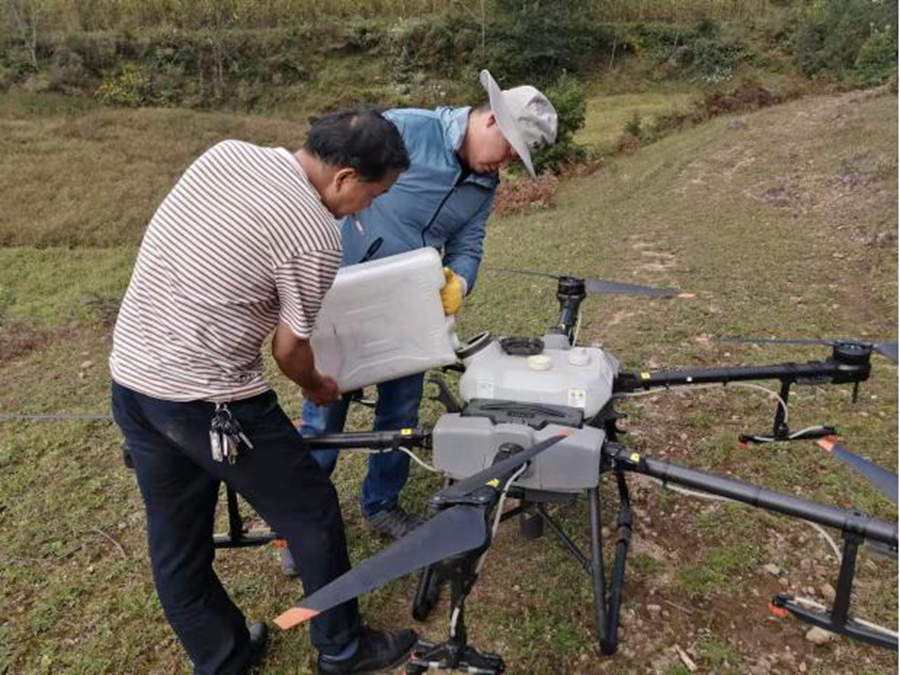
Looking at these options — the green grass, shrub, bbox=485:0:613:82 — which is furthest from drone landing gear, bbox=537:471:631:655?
shrub, bbox=485:0:613:82

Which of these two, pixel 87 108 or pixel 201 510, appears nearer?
pixel 201 510

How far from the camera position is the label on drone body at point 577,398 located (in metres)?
2.28

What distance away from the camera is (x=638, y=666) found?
2.43 metres

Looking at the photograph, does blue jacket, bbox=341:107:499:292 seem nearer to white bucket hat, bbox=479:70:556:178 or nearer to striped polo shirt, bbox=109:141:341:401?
white bucket hat, bbox=479:70:556:178

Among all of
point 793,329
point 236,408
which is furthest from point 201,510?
point 793,329

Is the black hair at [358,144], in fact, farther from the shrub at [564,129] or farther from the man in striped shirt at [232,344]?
the shrub at [564,129]

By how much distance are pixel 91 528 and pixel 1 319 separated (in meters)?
6.05

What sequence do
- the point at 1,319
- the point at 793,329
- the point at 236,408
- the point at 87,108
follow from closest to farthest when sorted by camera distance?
the point at 236,408, the point at 793,329, the point at 1,319, the point at 87,108

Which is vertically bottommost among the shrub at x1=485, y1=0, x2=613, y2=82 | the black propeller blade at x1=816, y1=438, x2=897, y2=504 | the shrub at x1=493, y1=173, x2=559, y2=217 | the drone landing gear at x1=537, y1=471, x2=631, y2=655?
the shrub at x1=493, y1=173, x2=559, y2=217

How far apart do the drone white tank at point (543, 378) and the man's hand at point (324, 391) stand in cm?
44

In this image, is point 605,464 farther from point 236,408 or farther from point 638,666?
point 236,408

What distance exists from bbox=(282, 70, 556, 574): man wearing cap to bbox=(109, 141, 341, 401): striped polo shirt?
29.8 inches

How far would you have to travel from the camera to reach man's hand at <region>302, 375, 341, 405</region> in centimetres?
220

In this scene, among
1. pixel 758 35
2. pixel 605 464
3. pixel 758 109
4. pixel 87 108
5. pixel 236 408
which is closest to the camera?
pixel 236 408
